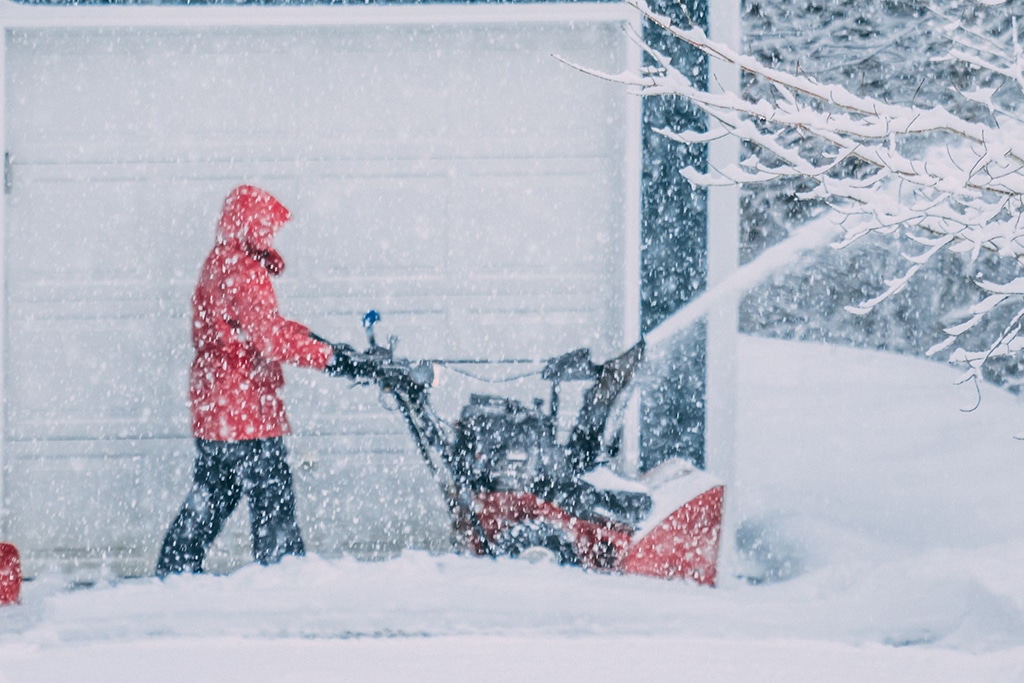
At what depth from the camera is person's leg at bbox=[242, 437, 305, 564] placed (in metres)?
4.44

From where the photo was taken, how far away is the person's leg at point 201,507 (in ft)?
14.6

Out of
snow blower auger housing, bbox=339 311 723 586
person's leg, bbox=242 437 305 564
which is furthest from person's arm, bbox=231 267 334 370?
person's leg, bbox=242 437 305 564

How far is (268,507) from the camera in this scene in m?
4.43

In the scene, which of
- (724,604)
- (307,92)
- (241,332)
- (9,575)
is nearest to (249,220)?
(241,332)

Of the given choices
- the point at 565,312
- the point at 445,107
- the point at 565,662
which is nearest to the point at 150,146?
the point at 445,107

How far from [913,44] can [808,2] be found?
1.18 m

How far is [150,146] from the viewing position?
5680 millimetres

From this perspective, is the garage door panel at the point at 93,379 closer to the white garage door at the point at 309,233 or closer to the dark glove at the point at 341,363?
the white garage door at the point at 309,233

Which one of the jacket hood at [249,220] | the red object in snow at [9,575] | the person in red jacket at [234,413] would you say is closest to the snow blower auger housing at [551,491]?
the person in red jacket at [234,413]

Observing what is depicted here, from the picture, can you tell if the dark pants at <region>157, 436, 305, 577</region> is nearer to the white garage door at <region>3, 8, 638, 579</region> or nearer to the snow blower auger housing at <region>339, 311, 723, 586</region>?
the snow blower auger housing at <region>339, 311, 723, 586</region>

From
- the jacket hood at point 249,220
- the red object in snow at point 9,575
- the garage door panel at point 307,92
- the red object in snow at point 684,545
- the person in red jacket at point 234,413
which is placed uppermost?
the garage door panel at point 307,92

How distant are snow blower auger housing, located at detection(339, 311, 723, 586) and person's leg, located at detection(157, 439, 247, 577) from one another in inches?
27.9

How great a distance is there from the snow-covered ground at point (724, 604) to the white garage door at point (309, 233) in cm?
93

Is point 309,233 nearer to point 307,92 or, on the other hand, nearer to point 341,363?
Answer: point 307,92
